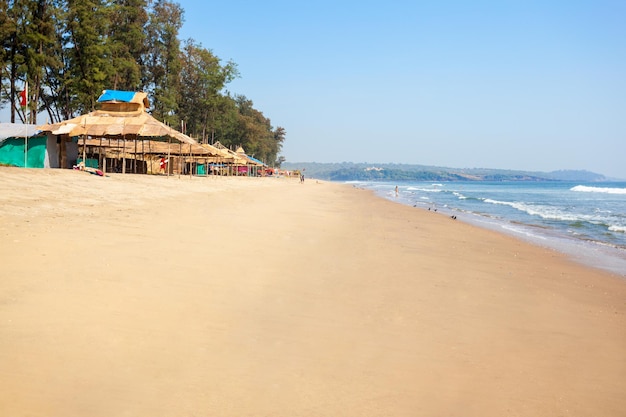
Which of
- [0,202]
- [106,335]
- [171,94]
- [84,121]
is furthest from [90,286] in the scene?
[171,94]

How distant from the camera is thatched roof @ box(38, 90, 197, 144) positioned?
24080mm

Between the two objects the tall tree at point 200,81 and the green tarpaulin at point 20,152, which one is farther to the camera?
the tall tree at point 200,81

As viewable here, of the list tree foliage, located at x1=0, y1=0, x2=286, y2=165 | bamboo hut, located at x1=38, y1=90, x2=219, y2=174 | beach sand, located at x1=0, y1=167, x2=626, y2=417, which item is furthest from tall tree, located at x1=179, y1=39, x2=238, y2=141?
beach sand, located at x1=0, y1=167, x2=626, y2=417

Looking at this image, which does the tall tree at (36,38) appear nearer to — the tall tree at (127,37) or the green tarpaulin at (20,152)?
the tall tree at (127,37)

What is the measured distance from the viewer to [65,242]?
244 inches

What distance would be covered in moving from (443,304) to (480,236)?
8.67 meters

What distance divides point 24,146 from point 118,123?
4739 millimetres

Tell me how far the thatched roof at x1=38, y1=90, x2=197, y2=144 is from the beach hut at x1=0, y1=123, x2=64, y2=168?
2.10 ft

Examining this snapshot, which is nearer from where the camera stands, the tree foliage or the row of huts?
the row of huts

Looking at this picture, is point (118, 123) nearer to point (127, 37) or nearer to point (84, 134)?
point (84, 134)

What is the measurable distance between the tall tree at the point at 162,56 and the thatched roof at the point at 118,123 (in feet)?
60.0

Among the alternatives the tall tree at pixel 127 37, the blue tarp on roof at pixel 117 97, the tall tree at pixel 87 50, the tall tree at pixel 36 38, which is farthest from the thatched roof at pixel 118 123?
the tall tree at pixel 127 37

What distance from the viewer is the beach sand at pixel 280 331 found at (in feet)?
9.46

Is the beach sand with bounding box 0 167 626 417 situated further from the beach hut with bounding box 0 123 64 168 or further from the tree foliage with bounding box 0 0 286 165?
the tree foliage with bounding box 0 0 286 165
